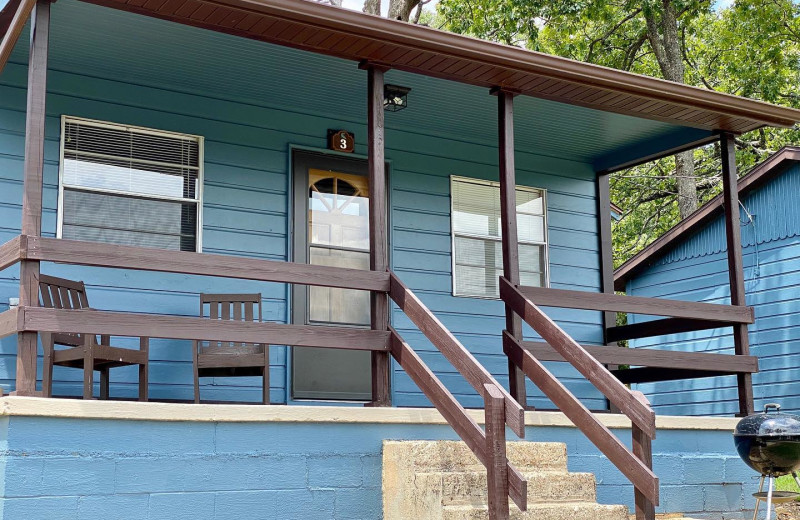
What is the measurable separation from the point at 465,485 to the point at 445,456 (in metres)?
0.31

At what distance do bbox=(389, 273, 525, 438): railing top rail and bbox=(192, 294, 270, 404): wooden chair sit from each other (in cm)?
117

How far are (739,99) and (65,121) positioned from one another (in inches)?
185

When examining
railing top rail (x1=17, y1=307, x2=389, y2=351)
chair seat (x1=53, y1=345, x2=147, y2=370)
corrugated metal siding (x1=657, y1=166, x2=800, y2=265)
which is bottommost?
chair seat (x1=53, y1=345, x2=147, y2=370)

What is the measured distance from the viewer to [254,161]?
698cm

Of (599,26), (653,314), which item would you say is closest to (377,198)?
(653,314)

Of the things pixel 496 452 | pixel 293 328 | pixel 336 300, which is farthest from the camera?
pixel 336 300

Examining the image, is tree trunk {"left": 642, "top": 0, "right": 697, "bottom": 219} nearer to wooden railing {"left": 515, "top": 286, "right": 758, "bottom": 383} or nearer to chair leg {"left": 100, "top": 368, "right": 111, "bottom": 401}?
wooden railing {"left": 515, "top": 286, "right": 758, "bottom": 383}

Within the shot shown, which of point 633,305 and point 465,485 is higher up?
point 633,305

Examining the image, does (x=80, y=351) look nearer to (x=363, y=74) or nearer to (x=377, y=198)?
(x=377, y=198)

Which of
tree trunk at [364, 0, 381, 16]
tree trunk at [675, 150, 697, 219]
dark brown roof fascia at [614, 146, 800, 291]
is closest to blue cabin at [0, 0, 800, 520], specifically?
dark brown roof fascia at [614, 146, 800, 291]

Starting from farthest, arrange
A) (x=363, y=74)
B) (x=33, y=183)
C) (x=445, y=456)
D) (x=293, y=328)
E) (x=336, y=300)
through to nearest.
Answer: (x=336, y=300), (x=363, y=74), (x=293, y=328), (x=445, y=456), (x=33, y=183)

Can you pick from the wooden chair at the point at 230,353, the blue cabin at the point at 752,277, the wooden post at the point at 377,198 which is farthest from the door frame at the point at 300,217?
the blue cabin at the point at 752,277

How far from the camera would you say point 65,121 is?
6.34m

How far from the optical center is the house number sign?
7273mm
